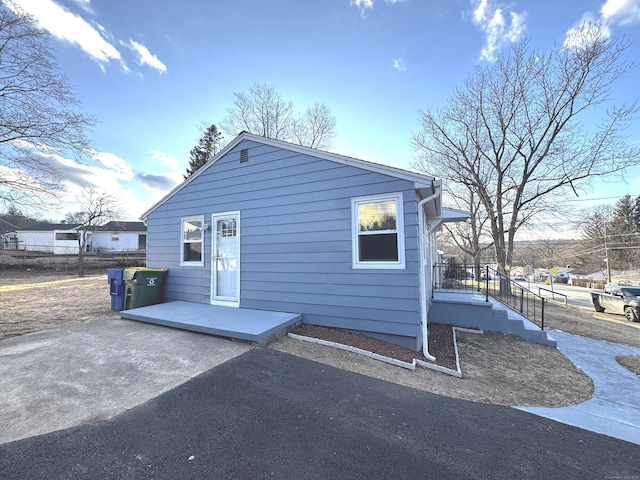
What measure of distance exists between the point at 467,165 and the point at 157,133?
17597 millimetres

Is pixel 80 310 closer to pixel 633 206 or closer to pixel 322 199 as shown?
pixel 322 199

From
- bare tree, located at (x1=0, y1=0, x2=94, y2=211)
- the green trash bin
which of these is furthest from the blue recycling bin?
bare tree, located at (x1=0, y1=0, x2=94, y2=211)

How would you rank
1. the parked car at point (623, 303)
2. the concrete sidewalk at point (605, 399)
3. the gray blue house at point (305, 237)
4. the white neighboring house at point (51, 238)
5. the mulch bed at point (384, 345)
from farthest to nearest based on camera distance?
the white neighboring house at point (51, 238)
the parked car at point (623, 303)
the gray blue house at point (305, 237)
the mulch bed at point (384, 345)
the concrete sidewalk at point (605, 399)

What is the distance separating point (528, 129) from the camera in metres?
14.9

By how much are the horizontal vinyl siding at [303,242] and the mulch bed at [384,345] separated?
0.17 meters

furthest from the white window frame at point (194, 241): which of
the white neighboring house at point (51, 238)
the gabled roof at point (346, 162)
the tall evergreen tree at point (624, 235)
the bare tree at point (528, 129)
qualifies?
the tall evergreen tree at point (624, 235)

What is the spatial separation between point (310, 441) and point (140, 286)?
5.84 m

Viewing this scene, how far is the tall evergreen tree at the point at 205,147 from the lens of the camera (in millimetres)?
24297

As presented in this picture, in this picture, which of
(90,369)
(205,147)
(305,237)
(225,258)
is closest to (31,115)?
(225,258)

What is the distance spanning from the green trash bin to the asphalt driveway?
13.7 ft

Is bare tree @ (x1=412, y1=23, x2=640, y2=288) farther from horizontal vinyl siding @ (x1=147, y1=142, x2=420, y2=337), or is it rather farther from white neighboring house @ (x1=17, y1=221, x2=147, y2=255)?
white neighboring house @ (x1=17, y1=221, x2=147, y2=255)

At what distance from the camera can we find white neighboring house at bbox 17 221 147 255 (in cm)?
3066

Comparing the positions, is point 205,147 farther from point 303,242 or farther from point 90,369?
point 90,369

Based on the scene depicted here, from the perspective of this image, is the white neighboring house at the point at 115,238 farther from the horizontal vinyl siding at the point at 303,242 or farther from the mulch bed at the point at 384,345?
the mulch bed at the point at 384,345
